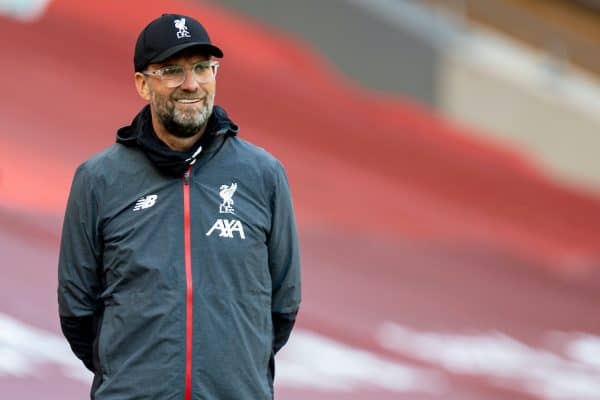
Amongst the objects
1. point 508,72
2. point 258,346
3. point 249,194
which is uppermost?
point 508,72

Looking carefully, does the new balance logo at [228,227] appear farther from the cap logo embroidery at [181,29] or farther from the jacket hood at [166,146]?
the cap logo embroidery at [181,29]

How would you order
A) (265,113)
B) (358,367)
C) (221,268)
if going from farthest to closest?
1. (265,113)
2. (358,367)
3. (221,268)

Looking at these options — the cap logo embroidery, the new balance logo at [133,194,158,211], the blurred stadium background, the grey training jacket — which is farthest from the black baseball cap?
the blurred stadium background

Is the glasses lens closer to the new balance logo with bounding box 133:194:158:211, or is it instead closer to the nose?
the nose

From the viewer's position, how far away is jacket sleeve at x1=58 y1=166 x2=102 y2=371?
212 centimetres

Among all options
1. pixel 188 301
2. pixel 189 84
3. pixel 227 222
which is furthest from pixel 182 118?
pixel 188 301

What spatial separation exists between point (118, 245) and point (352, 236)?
138 inches

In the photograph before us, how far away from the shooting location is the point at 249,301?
2094 mm

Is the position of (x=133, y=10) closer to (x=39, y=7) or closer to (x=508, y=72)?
(x=39, y=7)

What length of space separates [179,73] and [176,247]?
0.28m

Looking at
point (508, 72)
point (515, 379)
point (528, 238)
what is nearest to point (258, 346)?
point (515, 379)

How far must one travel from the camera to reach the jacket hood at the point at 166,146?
2105 mm

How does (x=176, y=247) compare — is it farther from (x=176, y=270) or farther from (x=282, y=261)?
(x=282, y=261)

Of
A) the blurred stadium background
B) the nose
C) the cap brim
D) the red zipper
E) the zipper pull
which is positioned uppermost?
the blurred stadium background
